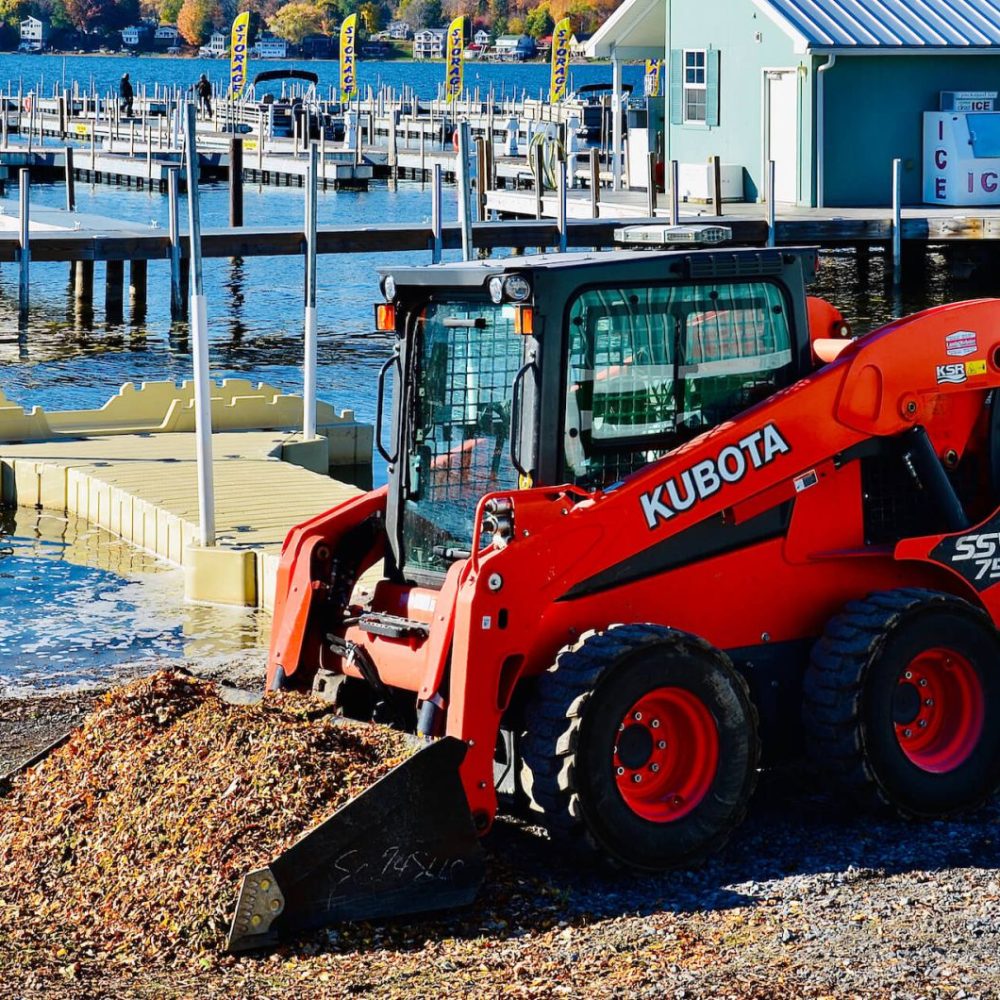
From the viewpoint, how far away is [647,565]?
26.2ft

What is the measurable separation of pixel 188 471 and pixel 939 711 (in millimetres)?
9473

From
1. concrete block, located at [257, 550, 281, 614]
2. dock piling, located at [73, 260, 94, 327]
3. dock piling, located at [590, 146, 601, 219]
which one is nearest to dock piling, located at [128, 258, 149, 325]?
dock piling, located at [73, 260, 94, 327]

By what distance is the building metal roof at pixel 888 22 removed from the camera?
34.2 metres

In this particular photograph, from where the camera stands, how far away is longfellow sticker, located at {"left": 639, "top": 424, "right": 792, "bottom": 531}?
26.0 feet

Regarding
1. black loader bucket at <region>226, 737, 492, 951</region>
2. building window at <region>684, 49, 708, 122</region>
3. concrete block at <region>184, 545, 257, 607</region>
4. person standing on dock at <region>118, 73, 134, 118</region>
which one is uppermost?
person standing on dock at <region>118, 73, 134, 118</region>

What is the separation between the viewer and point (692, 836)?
7.73 m

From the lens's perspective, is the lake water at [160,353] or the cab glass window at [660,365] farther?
the lake water at [160,353]

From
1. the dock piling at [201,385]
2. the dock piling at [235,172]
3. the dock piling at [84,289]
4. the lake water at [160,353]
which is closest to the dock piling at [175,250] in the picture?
the lake water at [160,353]

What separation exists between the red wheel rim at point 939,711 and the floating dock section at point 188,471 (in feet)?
19.5

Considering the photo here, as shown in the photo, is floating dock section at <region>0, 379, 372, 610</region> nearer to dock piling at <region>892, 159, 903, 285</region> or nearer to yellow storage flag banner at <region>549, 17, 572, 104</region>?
dock piling at <region>892, 159, 903, 285</region>

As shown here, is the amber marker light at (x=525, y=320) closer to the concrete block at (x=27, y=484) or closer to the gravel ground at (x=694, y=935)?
the gravel ground at (x=694, y=935)

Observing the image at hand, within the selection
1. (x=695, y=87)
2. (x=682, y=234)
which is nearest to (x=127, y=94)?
(x=695, y=87)

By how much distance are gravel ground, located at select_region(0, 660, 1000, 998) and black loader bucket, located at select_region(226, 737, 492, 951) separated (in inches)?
3.5

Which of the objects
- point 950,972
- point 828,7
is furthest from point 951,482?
point 828,7
